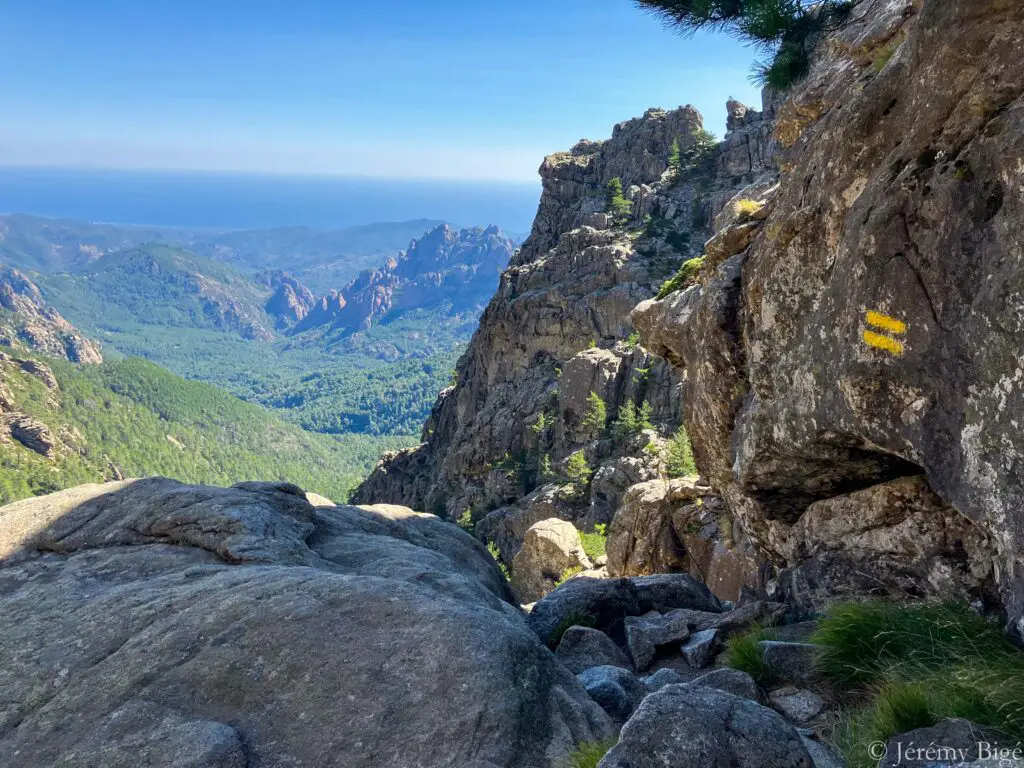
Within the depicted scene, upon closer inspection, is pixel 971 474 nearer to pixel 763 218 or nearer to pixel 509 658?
pixel 509 658

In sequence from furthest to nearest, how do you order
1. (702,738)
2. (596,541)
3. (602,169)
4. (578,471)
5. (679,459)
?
(602,169)
(578,471)
(679,459)
(596,541)
(702,738)

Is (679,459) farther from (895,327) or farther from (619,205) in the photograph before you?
(619,205)

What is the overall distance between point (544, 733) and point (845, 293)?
27.0 feet

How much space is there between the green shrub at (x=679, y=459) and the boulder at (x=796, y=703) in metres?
47.2

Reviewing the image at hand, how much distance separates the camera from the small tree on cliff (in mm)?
12391

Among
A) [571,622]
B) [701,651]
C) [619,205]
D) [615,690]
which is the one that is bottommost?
[571,622]

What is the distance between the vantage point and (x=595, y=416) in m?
76.6

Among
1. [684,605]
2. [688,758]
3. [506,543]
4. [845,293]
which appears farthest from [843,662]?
[506,543]

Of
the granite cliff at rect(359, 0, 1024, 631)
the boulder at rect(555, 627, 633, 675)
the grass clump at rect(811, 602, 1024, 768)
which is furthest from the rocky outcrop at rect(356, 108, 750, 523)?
the grass clump at rect(811, 602, 1024, 768)

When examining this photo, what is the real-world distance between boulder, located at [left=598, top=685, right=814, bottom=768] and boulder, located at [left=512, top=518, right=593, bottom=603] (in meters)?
32.4

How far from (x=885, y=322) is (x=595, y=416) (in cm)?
6753

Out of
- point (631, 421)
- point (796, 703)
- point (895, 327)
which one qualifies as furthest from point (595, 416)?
point (796, 703)

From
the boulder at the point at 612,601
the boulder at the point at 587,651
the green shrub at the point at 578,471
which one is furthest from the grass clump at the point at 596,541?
the boulder at the point at 587,651

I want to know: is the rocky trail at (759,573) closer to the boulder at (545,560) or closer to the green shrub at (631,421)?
the boulder at (545,560)
